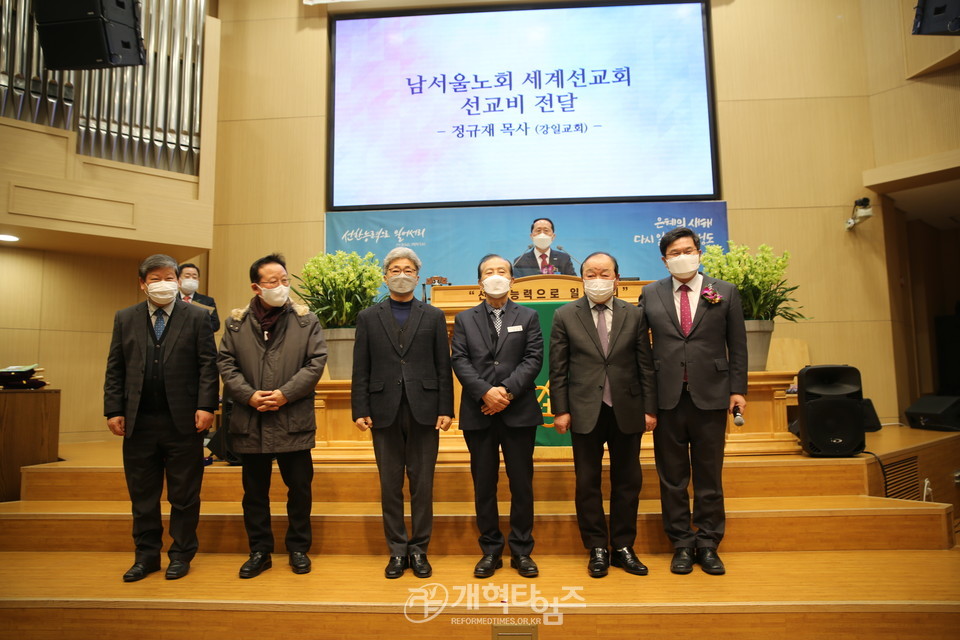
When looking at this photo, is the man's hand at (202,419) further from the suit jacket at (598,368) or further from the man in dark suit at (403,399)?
the suit jacket at (598,368)

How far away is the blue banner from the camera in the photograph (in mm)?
6426

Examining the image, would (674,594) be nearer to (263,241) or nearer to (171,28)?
(263,241)

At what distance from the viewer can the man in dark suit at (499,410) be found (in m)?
2.71

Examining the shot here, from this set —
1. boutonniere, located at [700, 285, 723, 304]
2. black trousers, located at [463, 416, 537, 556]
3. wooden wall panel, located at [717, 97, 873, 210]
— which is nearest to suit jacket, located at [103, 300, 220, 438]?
black trousers, located at [463, 416, 537, 556]

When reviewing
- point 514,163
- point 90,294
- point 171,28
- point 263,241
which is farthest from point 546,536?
point 171,28

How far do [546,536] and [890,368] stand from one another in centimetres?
519

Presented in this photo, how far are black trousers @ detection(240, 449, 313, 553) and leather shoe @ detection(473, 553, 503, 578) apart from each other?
794 millimetres

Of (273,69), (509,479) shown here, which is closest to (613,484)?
(509,479)

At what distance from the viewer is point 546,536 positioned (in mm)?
3023

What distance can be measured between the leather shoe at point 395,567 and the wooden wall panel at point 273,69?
5.52m

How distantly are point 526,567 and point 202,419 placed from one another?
62.3 inches

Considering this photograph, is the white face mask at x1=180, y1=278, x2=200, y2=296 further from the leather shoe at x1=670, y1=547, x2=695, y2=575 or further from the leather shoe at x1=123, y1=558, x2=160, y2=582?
the leather shoe at x1=670, y1=547, x2=695, y2=575

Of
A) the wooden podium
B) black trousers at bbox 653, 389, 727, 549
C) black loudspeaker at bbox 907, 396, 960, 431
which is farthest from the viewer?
black loudspeaker at bbox 907, 396, 960, 431

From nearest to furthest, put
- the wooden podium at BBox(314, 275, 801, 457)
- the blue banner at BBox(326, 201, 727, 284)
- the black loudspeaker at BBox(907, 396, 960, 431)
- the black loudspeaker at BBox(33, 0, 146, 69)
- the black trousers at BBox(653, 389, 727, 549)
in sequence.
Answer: the black trousers at BBox(653, 389, 727, 549) < the wooden podium at BBox(314, 275, 801, 457) < the black loudspeaker at BBox(33, 0, 146, 69) < the black loudspeaker at BBox(907, 396, 960, 431) < the blue banner at BBox(326, 201, 727, 284)
